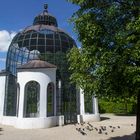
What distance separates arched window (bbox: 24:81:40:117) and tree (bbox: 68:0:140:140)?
37.4 feet

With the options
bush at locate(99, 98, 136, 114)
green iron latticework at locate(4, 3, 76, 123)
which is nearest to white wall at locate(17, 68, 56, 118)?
green iron latticework at locate(4, 3, 76, 123)

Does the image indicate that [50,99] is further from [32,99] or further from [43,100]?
[32,99]

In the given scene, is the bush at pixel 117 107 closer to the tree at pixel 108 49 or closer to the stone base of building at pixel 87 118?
the stone base of building at pixel 87 118

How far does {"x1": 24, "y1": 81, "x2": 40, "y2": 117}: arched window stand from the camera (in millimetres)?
23500

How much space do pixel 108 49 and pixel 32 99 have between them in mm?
13708

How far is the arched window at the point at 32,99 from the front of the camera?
2350 cm

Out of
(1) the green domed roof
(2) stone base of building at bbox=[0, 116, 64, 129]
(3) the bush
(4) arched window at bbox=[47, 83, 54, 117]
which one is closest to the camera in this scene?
(2) stone base of building at bbox=[0, 116, 64, 129]

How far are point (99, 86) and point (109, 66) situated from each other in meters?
1.21

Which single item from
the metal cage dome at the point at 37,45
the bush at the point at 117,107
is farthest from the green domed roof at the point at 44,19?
the bush at the point at 117,107

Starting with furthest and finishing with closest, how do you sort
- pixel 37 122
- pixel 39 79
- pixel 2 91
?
pixel 2 91 < pixel 39 79 < pixel 37 122

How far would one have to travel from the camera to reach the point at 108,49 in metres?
11.7

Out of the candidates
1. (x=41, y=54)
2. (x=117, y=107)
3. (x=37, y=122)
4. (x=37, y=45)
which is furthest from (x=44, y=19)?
(x=117, y=107)

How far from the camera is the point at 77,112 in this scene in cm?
2730

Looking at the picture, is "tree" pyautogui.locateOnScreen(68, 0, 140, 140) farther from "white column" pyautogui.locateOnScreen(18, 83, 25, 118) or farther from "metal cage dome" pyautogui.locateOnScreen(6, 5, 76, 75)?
"metal cage dome" pyautogui.locateOnScreen(6, 5, 76, 75)
